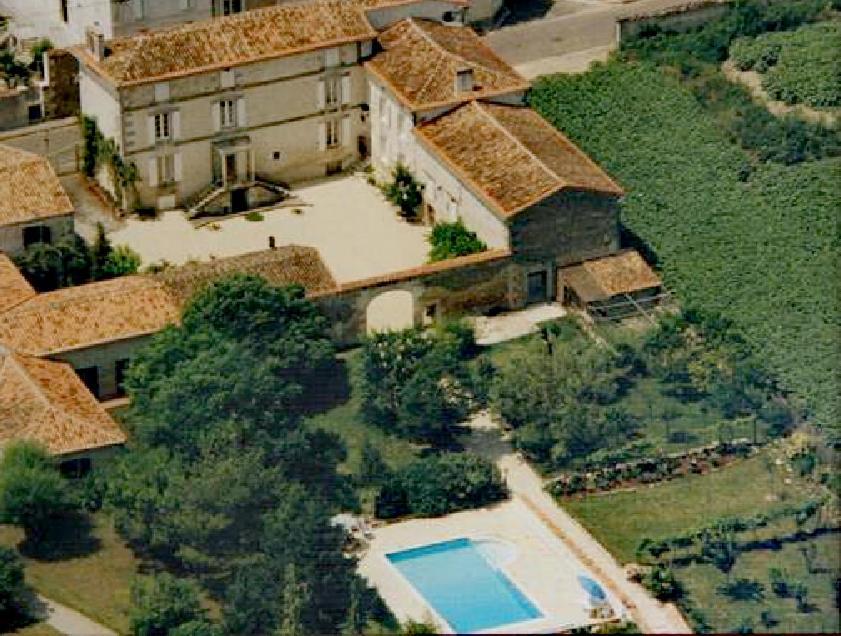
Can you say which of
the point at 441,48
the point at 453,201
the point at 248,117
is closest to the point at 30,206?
the point at 248,117

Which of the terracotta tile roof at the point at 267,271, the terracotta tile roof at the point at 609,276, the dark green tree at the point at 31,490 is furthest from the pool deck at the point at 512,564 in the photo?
the terracotta tile roof at the point at 609,276

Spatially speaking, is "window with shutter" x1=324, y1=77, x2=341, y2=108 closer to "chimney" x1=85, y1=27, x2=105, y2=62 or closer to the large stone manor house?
the large stone manor house

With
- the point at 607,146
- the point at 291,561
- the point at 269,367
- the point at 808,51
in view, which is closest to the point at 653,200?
the point at 607,146

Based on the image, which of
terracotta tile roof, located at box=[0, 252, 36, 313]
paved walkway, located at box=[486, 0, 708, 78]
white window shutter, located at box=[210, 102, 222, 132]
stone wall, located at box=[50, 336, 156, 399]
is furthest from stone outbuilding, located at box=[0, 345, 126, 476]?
paved walkway, located at box=[486, 0, 708, 78]

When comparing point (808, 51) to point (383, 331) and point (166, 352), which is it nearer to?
point (383, 331)

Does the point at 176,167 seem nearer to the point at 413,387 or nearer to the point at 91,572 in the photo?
the point at 413,387
